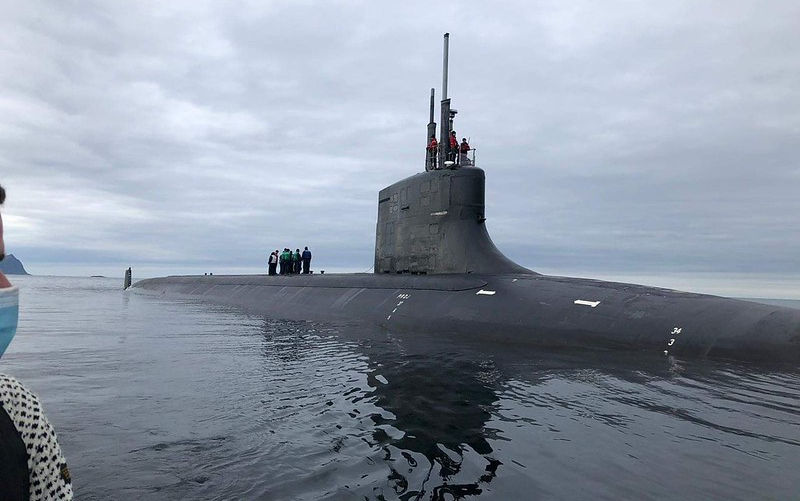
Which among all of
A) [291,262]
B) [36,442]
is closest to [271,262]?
[291,262]

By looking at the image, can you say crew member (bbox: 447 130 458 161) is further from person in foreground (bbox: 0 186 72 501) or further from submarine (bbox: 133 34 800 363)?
person in foreground (bbox: 0 186 72 501)

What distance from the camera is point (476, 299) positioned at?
15281 millimetres

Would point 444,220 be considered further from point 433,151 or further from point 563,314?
point 563,314

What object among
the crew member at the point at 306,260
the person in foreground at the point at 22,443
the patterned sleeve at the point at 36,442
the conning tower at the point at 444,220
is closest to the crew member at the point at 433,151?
the conning tower at the point at 444,220

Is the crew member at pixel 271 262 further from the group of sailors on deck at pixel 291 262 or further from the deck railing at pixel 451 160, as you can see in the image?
the deck railing at pixel 451 160

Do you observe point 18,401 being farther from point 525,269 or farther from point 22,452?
point 525,269

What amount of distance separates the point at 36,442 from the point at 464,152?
16879 mm

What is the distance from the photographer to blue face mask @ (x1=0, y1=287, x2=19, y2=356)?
1705mm

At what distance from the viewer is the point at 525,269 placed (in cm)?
1781

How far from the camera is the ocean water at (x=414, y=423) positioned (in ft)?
15.1

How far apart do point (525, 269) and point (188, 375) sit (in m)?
11.8

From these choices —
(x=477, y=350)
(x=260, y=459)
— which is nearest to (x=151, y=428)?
(x=260, y=459)

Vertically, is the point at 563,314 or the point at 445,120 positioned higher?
the point at 445,120

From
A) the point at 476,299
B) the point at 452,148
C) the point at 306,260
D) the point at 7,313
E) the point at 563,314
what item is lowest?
the point at 563,314
